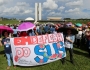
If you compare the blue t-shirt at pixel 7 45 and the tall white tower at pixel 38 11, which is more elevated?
the tall white tower at pixel 38 11

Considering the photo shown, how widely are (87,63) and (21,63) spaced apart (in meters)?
3.40

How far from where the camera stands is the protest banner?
7661 millimetres

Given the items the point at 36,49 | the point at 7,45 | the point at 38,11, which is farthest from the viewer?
the point at 38,11

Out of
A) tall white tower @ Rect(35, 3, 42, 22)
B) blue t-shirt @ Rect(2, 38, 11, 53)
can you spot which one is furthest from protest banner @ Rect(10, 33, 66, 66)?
tall white tower @ Rect(35, 3, 42, 22)

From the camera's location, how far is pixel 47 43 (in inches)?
325

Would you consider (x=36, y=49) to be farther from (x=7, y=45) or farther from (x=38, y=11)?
(x=38, y=11)

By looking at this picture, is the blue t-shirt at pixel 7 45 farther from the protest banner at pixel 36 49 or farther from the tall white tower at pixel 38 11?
the tall white tower at pixel 38 11

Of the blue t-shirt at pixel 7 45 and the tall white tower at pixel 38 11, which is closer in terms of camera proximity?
the blue t-shirt at pixel 7 45

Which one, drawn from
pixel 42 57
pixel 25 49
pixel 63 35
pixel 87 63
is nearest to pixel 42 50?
pixel 42 57

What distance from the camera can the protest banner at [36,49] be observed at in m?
7.66

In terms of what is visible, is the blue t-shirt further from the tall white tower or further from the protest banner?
the tall white tower

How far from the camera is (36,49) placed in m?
7.95

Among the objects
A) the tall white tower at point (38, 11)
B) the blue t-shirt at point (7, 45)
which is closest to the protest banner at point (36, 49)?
the blue t-shirt at point (7, 45)

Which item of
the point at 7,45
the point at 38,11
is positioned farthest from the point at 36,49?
the point at 38,11
